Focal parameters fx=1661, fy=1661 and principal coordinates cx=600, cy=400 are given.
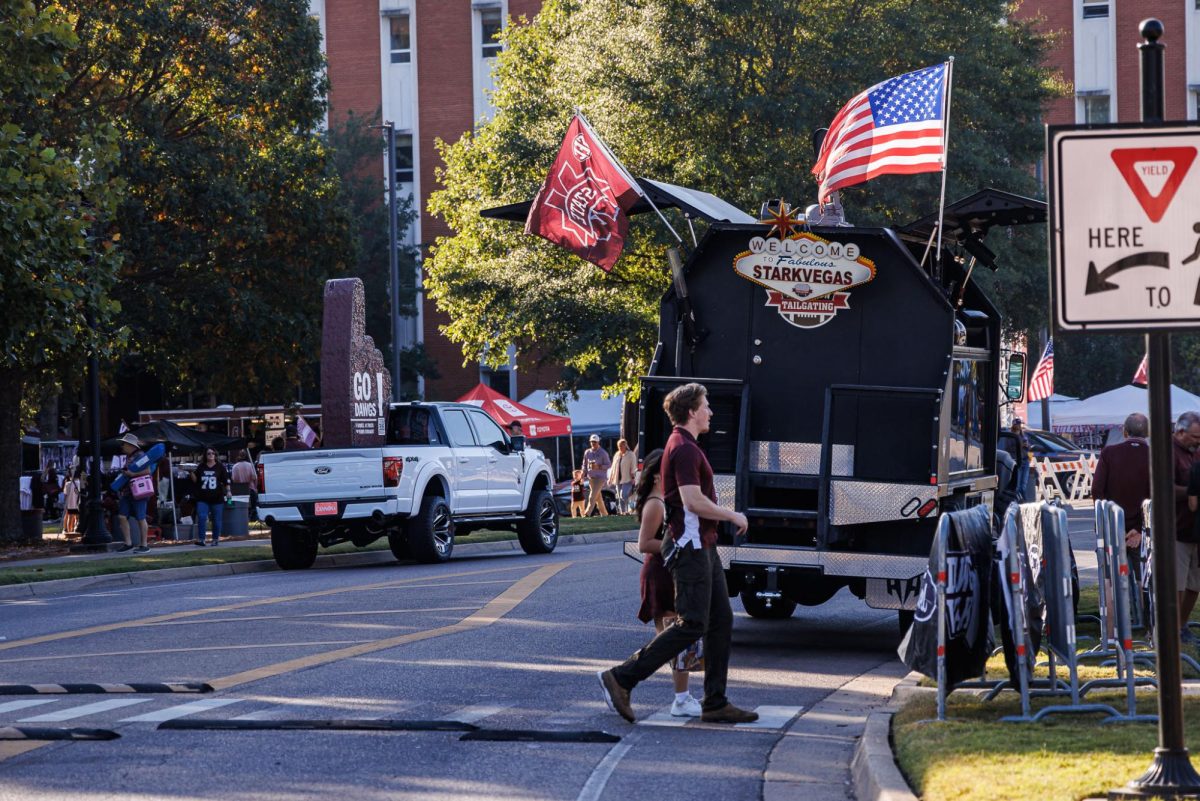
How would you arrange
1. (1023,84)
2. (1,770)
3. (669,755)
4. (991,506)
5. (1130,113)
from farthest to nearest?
(1130,113) < (1023,84) < (991,506) < (669,755) < (1,770)

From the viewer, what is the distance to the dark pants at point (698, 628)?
926 cm

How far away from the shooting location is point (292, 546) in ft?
75.3

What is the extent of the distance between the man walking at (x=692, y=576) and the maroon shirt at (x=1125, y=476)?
460 centimetres

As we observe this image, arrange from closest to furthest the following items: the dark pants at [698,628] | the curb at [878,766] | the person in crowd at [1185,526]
Answer: 1. the curb at [878,766]
2. the dark pants at [698,628]
3. the person in crowd at [1185,526]

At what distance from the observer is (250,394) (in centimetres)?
3381

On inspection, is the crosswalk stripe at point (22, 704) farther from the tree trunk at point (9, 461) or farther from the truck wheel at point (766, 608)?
the tree trunk at point (9, 461)

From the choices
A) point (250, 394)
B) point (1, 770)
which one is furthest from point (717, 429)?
point (250, 394)

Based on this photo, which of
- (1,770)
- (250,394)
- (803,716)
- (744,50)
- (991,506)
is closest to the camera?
(1,770)

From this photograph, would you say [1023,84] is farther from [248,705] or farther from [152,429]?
[248,705]

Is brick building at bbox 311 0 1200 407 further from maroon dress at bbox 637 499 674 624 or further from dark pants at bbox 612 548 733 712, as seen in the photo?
dark pants at bbox 612 548 733 712

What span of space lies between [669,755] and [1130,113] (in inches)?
2088

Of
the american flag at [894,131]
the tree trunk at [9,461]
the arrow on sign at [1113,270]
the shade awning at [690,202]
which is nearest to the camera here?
the arrow on sign at [1113,270]

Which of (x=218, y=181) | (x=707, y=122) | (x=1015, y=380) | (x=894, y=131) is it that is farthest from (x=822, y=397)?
(x=707, y=122)

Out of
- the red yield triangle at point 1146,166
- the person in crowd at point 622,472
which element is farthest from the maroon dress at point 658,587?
the person in crowd at point 622,472
